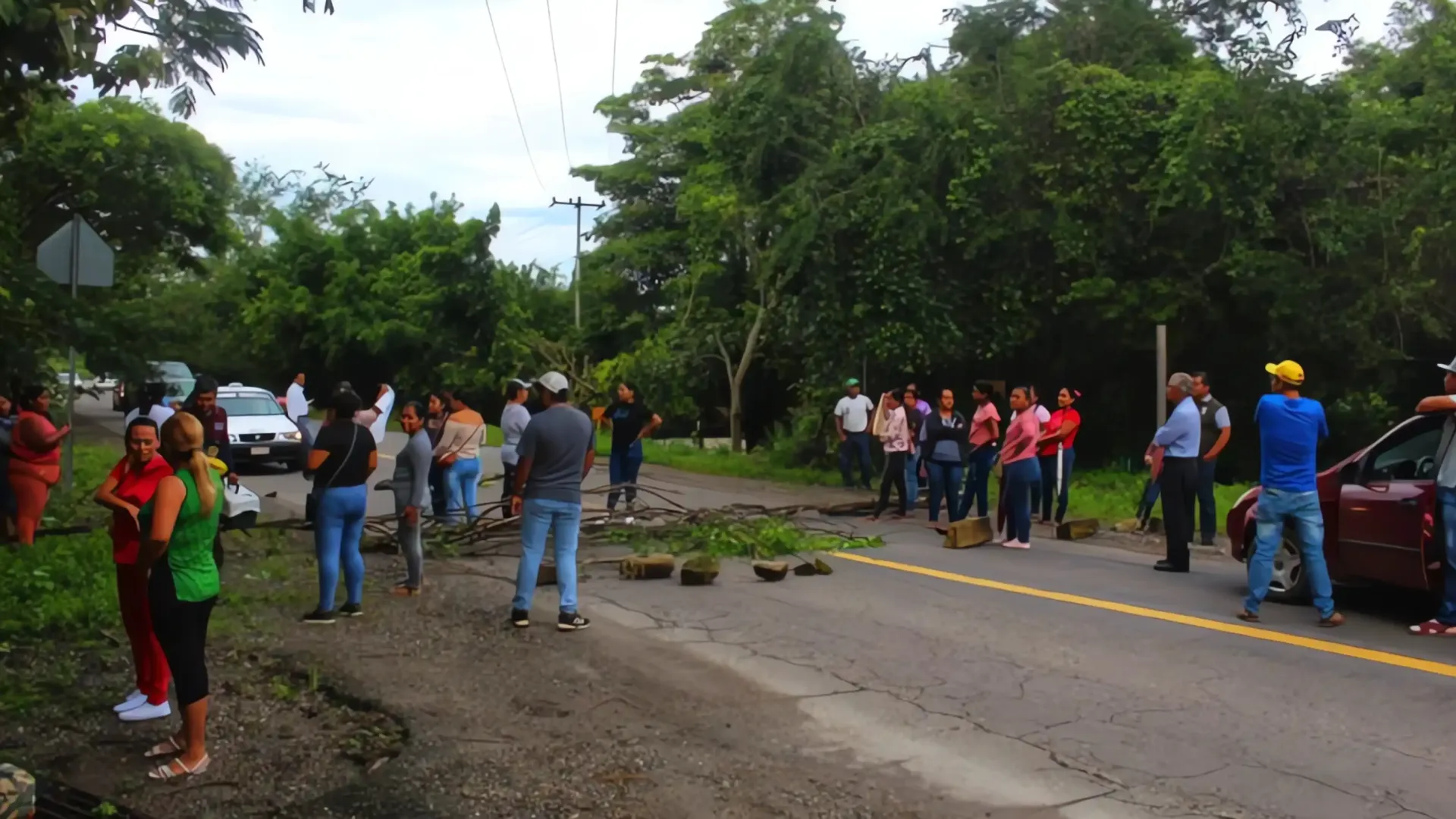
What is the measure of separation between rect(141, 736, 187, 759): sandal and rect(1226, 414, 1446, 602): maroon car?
7.55 meters

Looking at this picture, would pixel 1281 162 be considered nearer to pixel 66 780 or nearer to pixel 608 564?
pixel 608 564

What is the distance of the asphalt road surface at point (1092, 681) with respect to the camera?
223 inches

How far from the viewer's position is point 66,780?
5.74 metres

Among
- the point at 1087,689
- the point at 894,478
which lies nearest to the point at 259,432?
the point at 894,478

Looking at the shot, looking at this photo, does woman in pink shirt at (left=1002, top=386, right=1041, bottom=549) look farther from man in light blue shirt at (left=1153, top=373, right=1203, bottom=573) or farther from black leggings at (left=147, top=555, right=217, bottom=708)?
black leggings at (left=147, top=555, right=217, bottom=708)

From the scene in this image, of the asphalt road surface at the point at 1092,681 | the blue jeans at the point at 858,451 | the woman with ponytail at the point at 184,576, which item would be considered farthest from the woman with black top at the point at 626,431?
the woman with ponytail at the point at 184,576

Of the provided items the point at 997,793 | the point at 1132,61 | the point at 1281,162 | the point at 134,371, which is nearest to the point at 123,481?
the point at 997,793

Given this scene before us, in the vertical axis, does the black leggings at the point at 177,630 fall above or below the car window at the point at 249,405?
below

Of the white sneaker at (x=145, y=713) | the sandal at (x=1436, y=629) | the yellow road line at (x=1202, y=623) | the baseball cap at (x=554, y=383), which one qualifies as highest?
the baseball cap at (x=554, y=383)

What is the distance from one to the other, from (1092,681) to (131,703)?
520 cm

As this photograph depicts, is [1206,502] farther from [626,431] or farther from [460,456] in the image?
[460,456]

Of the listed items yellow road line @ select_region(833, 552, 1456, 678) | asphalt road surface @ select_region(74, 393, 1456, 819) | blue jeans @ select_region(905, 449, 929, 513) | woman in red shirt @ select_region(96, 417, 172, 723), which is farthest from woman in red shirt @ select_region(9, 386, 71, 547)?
blue jeans @ select_region(905, 449, 929, 513)

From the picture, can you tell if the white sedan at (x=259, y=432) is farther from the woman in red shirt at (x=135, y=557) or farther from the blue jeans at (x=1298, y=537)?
the blue jeans at (x=1298, y=537)

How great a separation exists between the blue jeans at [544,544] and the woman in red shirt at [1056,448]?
24.2ft
